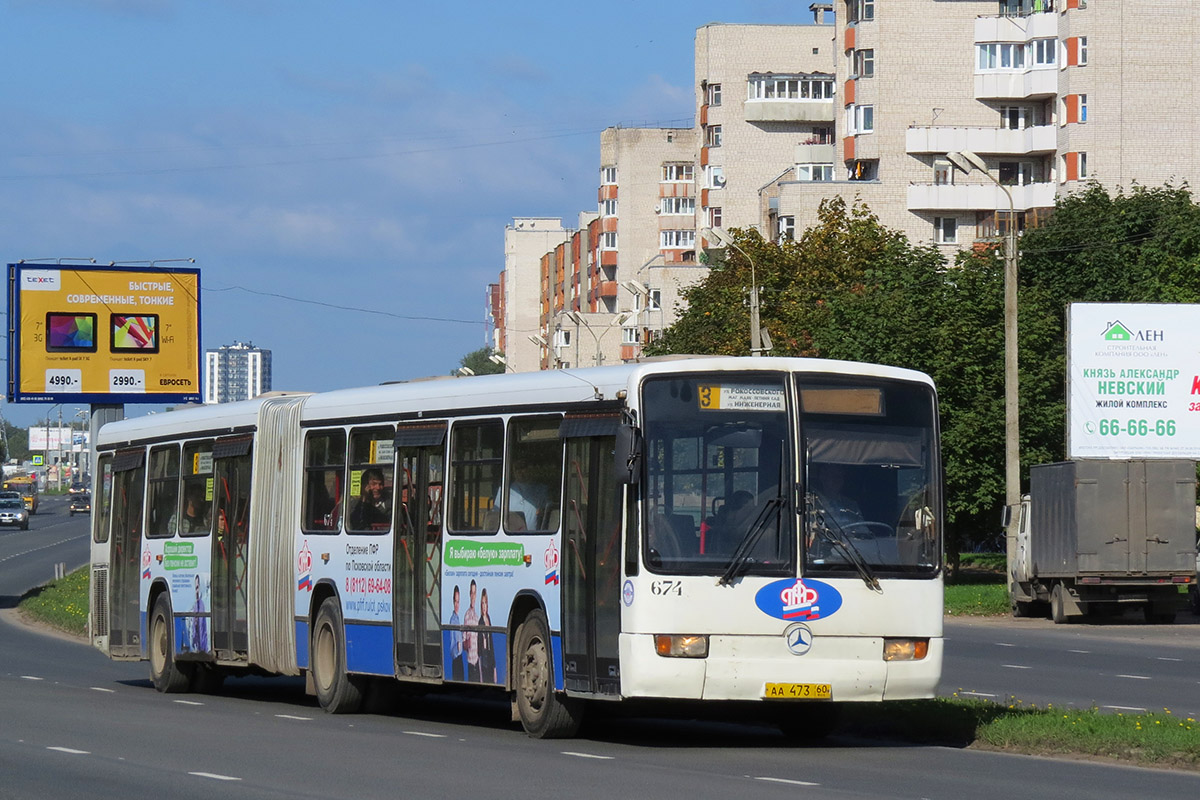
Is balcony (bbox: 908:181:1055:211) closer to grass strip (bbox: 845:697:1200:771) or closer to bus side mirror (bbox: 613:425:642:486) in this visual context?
grass strip (bbox: 845:697:1200:771)

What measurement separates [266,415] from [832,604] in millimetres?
7890

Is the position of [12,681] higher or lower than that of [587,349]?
lower

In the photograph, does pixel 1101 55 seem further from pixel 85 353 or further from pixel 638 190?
pixel 638 190

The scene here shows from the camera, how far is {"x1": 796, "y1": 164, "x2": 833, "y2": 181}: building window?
310 ft

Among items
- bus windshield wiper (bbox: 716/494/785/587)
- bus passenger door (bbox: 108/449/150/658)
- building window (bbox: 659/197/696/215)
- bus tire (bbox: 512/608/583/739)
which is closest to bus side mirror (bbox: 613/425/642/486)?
bus windshield wiper (bbox: 716/494/785/587)

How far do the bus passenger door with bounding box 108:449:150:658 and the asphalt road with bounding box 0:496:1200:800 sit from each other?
113 inches

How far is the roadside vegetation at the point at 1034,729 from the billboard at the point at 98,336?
36143 mm

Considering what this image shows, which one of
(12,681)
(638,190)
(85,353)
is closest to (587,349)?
(638,190)

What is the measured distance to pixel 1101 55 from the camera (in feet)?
257

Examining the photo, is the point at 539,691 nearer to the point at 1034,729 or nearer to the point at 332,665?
the point at 1034,729

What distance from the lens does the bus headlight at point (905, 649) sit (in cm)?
1445

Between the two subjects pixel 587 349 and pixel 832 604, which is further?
pixel 587 349

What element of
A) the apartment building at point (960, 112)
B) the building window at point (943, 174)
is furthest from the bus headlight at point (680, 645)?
the building window at point (943, 174)

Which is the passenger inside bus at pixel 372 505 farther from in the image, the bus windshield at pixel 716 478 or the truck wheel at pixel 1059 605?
the truck wheel at pixel 1059 605
